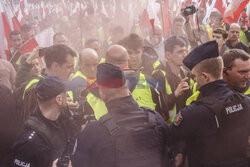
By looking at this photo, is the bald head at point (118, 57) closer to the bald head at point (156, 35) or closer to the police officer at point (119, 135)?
the police officer at point (119, 135)

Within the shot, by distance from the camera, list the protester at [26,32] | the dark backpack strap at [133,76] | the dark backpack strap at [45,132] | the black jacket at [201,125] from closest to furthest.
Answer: the black jacket at [201,125] < the dark backpack strap at [45,132] < the dark backpack strap at [133,76] < the protester at [26,32]

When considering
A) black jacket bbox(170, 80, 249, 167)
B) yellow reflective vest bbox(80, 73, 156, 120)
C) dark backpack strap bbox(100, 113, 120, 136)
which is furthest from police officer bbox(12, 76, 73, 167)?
black jacket bbox(170, 80, 249, 167)

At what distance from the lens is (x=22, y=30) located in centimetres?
647

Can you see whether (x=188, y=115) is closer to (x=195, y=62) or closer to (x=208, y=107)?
(x=208, y=107)

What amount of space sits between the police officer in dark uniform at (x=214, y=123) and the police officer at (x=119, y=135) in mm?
239

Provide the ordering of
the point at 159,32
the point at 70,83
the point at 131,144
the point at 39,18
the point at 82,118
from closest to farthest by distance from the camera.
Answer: the point at 131,144, the point at 82,118, the point at 70,83, the point at 159,32, the point at 39,18

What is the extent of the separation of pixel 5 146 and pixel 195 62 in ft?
7.64

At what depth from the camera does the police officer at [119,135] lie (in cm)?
179

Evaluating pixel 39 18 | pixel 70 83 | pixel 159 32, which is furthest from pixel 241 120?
pixel 39 18

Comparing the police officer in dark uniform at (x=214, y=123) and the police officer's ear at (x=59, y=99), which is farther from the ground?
the police officer's ear at (x=59, y=99)

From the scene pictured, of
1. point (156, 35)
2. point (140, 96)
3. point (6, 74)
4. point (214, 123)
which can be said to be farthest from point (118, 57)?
point (156, 35)

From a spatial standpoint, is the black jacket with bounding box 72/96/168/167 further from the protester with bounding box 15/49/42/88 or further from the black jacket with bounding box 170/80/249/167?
the protester with bounding box 15/49/42/88

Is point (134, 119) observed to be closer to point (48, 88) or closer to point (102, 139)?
point (102, 139)

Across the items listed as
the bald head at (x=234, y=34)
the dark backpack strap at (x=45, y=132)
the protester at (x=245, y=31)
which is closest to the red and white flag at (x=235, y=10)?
the bald head at (x=234, y=34)
